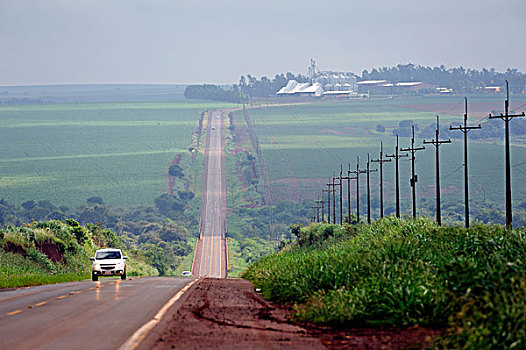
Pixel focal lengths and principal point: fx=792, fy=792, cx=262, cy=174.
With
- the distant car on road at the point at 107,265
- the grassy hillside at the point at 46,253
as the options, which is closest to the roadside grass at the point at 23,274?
the grassy hillside at the point at 46,253

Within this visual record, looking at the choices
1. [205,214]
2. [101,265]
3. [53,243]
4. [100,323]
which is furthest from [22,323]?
[205,214]

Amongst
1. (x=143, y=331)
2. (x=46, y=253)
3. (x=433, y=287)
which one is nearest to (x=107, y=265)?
(x=46, y=253)

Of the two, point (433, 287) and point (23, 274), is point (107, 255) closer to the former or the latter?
point (23, 274)

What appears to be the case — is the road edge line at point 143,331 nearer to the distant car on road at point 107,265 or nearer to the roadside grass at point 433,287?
the roadside grass at point 433,287

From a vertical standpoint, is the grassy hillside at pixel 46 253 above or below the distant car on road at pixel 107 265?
below

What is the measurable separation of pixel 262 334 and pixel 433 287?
370cm

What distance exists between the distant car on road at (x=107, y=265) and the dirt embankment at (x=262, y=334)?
77.9ft

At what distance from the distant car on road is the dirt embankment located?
23.8 m

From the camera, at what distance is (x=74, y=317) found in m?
19.9

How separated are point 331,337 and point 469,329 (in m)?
3.37

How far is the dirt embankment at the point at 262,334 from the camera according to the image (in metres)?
14.6

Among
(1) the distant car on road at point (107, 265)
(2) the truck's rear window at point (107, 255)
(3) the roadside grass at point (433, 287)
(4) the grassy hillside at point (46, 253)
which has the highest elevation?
(3) the roadside grass at point (433, 287)

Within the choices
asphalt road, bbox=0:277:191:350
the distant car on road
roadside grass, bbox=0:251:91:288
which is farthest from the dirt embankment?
the distant car on road

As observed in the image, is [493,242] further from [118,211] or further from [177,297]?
[118,211]
